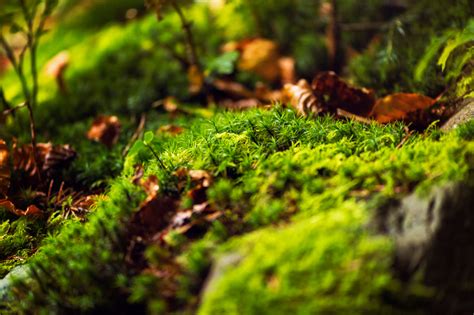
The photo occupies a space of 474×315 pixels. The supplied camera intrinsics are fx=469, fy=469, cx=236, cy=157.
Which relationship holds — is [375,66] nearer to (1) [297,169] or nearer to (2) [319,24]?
(2) [319,24]

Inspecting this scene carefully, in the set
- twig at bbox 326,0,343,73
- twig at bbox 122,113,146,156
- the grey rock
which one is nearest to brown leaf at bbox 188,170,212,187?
the grey rock

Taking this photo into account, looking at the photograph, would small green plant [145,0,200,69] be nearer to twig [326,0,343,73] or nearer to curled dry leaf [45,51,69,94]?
curled dry leaf [45,51,69,94]

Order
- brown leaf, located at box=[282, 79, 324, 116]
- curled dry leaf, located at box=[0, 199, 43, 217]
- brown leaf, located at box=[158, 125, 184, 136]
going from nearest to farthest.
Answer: curled dry leaf, located at box=[0, 199, 43, 217], brown leaf, located at box=[282, 79, 324, 116], brown leaf, located at box=[158, 125, 184, 136]

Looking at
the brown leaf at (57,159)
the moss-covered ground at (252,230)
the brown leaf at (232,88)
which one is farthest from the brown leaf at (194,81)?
the brown leaf at (57,159)

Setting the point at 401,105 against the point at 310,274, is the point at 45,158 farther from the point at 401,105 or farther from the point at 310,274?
the point at 401,105

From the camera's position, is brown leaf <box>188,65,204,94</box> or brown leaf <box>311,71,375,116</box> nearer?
brown leaf <box>311,71,375,116</box>

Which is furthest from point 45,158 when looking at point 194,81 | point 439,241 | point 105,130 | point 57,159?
point 439,241

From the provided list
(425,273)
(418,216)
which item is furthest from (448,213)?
(425,273)
